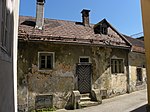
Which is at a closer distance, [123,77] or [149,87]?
[149,87]

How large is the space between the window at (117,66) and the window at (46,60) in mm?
4937

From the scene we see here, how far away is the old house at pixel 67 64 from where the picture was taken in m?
11.0

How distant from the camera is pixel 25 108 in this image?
1055cm

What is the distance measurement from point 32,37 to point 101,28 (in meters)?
6.50

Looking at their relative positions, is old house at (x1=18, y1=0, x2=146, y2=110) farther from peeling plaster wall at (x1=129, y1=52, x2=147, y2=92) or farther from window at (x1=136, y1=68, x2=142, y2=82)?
window at (x1=136, y1=68, x2=142, y2=82)

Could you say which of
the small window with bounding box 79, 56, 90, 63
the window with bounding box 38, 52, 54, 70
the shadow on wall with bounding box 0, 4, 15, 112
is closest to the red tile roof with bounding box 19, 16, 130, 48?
the window with bounding box 38, 52, 54, 70

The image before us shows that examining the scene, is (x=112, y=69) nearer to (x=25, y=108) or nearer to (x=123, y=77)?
(x=123, y=77)

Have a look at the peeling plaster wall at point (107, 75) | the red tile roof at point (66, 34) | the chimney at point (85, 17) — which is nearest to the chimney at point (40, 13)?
the red tile roof at point (66, 34)

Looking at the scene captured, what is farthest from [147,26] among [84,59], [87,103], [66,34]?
[66,34]

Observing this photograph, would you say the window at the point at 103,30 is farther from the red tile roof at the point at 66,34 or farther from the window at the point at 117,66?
the window at the point at 117,66

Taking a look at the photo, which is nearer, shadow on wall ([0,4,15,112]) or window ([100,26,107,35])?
shadow on wall ([0,4,15,112])

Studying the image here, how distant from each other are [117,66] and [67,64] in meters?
4.53

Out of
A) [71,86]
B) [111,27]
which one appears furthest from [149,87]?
[111,27]

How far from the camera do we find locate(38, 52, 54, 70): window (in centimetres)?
1151
